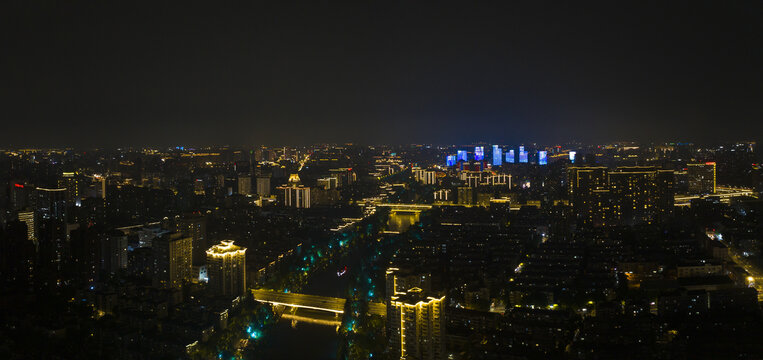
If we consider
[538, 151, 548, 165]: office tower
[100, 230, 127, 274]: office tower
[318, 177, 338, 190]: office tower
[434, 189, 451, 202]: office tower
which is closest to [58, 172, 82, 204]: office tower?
[100, 230, 127, 274]: office tower

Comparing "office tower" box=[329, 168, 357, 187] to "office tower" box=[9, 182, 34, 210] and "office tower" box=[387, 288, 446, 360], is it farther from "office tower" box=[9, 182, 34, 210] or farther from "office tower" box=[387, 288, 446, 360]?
"office tower" box=[387, 288, 446, 360]

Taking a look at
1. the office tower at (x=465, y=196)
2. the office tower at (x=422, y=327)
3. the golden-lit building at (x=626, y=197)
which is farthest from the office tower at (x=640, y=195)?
the office tower at (x=422, y=327)

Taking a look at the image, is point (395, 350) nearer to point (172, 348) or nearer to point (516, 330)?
point (516, 330)

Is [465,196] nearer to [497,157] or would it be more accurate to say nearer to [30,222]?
[497,157]

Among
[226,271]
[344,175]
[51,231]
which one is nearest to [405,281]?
[226,271]

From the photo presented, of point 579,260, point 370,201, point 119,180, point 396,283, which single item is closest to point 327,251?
point 396,283

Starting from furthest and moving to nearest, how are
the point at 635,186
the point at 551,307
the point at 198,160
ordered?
1. the point at 198,160
2. the point at 635,186
3. the point at 551,307
